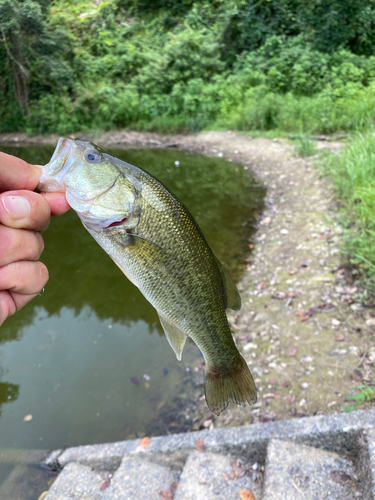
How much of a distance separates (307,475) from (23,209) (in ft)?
7.41

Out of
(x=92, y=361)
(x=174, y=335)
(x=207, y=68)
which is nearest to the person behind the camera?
(x=174, y=335)

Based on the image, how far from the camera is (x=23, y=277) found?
139 centimetres

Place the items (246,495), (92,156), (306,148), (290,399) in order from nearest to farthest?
(92,156) < (246,495) < (290,399) < (306,148)

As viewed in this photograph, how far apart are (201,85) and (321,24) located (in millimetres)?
5923

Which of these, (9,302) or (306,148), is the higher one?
(9,302)

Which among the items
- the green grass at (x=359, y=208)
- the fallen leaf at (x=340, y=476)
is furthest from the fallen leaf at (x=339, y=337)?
the fallen leaf at (x=340, y=476)

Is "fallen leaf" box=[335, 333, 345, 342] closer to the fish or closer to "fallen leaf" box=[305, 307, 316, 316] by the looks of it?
"fallen leaf" box=[305, 307, 316, 316]

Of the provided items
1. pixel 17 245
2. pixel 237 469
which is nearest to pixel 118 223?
pixel 17 245

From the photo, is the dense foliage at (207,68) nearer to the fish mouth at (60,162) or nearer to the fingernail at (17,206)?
the fish mouth at (60,162)

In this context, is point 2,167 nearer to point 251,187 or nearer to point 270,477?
A: point 270,477

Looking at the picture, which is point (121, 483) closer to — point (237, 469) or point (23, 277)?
point (237, 469)

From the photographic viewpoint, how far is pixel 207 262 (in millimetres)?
1496

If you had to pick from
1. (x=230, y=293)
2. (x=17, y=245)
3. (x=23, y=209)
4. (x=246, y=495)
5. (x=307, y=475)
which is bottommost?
(x=246, y=495)

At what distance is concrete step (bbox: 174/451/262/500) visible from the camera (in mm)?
2176
